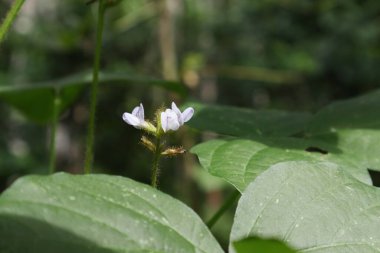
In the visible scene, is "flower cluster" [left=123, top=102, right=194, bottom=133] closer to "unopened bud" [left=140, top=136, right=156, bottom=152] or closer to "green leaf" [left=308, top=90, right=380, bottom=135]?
"unopened bud" [left=140, top=136, right=156, bottom=152]

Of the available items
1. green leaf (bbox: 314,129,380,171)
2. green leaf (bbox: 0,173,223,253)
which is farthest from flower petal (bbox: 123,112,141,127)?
green leaf (bbox: 314,129,380,171)

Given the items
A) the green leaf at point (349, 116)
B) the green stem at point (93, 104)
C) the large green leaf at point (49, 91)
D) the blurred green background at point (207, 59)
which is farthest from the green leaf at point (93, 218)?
the blurred green background at point (207, 59)

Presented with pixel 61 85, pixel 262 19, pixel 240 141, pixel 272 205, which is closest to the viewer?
pixel 272 205

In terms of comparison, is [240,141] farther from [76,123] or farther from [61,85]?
[76,123]

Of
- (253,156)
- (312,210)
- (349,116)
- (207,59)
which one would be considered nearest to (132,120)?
(253,156)

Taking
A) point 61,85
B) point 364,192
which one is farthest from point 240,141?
point 61,85

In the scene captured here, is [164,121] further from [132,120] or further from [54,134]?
[54,134]
